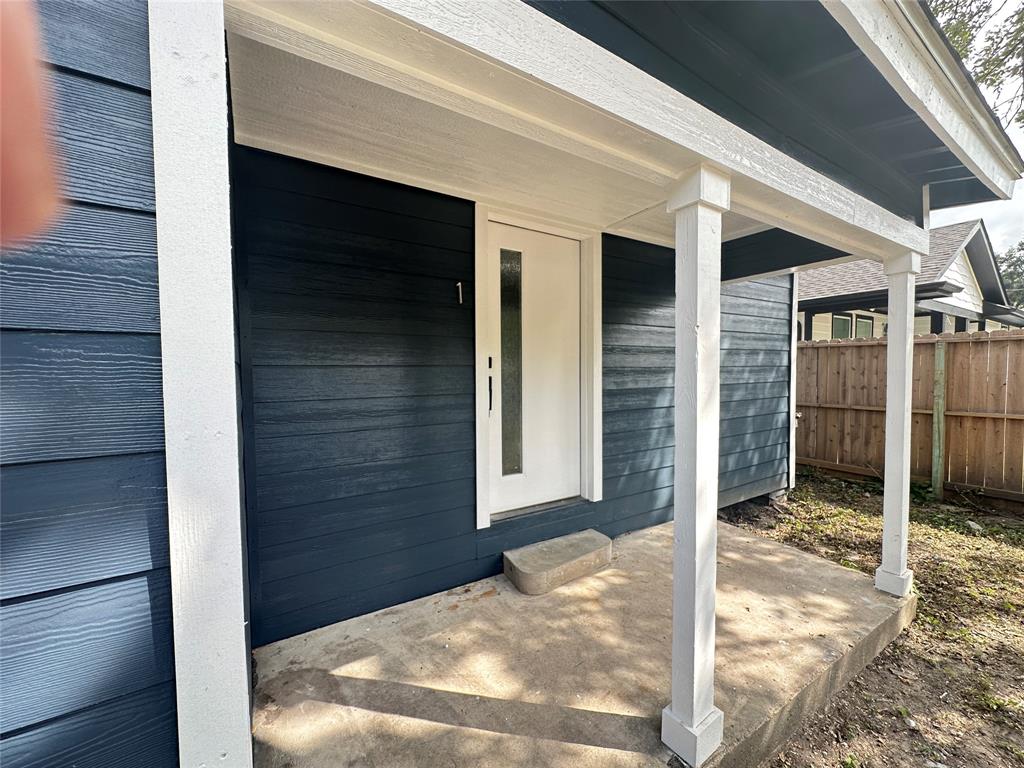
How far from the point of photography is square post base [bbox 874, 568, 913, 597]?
2.32 m

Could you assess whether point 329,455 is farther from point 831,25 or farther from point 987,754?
point 987,754

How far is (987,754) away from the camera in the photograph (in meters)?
1.58

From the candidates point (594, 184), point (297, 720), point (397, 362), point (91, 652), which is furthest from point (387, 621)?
point (594, 184)

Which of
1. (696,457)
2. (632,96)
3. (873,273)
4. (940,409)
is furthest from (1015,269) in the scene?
(632,96)

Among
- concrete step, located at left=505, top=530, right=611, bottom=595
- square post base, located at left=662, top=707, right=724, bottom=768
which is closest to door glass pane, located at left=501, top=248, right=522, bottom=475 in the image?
concrete step, located at left=505, top=530, right=611, bottom=595

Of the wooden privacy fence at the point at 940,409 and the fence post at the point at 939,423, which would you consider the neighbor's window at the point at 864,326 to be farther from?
the fence post at the point at 939,423

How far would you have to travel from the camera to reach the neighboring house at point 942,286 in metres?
6.01

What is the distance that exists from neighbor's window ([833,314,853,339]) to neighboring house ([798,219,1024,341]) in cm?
72

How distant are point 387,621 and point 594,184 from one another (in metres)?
2.47

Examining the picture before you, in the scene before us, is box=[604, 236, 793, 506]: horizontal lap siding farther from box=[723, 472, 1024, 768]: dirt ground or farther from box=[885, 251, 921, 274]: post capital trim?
box=[885, 251, 921, 274]: post capital trim

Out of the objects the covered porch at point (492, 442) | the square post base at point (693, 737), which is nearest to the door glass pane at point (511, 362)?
the covered porch at point (492, 442)

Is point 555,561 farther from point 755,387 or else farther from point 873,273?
point 873,273

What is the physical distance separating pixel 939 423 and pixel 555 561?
4.89 m

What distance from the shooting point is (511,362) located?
2.61 metres
